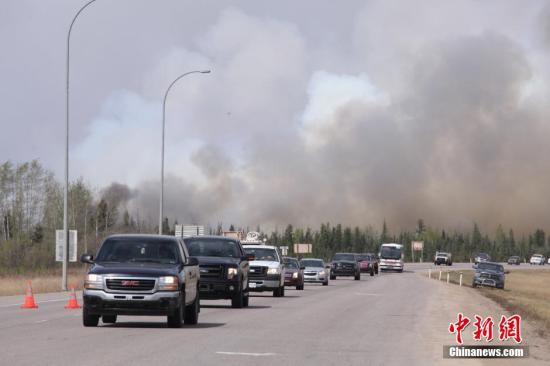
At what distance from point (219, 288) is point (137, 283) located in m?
9.66

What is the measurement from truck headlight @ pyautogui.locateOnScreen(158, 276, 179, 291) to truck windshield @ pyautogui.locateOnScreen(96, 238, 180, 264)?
0.91 meters

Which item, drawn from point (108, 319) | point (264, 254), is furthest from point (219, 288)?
point (264, 254)

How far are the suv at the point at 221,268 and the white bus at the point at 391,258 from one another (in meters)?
79.2

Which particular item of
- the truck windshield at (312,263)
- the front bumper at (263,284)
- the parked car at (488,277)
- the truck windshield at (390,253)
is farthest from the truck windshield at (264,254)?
the truck windshield at (390,253)

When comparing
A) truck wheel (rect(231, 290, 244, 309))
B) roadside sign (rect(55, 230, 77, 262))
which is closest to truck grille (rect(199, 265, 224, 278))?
truck wheel (rect(231, 290, 244, 309))

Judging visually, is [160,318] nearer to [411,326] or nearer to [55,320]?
[55,320]

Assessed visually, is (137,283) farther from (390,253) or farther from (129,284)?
(390,253)

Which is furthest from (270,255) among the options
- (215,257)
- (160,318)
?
(160,318)

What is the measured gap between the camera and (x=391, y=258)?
366 feet

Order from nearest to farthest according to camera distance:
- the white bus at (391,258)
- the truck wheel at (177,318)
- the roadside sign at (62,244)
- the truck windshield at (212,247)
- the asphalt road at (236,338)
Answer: the asphalt road at (236,338) → the truck wheel at (177,318) → the truck windshield at (212,247) → the roadside sign at (62,244) → the white bus at (391,258)

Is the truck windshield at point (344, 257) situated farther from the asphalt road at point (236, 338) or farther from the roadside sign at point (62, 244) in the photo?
the asphalt road at point (236, 338)

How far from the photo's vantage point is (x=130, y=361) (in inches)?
613

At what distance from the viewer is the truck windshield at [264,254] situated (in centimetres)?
4278

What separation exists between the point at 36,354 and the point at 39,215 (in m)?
90.2
